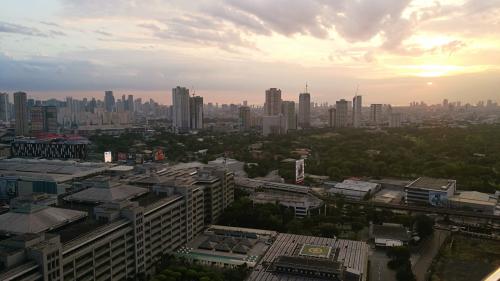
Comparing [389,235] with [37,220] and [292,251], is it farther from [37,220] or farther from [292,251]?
[37,220]

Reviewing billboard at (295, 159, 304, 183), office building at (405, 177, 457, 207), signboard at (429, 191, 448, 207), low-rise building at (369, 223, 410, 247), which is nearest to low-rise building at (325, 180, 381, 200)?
billboard at (295, 159, 304, 183)

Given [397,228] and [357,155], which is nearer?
[397,228]

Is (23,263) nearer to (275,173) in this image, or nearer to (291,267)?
(291,267)

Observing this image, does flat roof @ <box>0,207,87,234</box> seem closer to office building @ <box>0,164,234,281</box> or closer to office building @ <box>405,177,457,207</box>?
office building @ <box>0,164,234,281</box>

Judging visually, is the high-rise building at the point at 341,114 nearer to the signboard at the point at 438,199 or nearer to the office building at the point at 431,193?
the office building at the point at 431,193

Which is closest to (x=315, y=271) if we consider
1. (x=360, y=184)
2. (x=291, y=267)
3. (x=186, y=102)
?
(x=291, y=267)
